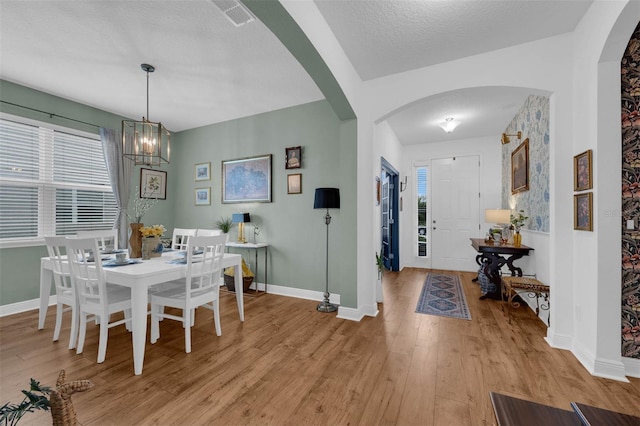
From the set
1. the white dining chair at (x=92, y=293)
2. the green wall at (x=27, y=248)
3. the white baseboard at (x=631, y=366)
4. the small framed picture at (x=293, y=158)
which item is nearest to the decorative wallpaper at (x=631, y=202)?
the white baseboard at (x=631, y=366)

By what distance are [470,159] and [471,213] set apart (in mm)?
1119

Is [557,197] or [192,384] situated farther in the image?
[557,197]

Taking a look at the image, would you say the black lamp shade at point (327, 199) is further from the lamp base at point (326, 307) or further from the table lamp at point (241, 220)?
the table lamp at point (241, 220)

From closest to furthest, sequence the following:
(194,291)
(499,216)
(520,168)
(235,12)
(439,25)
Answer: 1. (235,12)
2. (439,25)
3. (194,291)
4. (520,168)
5. (499,216)

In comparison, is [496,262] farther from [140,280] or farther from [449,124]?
[140,280]

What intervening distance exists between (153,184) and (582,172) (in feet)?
19.0

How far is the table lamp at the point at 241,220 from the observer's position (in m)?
4.23

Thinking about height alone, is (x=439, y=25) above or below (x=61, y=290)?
above

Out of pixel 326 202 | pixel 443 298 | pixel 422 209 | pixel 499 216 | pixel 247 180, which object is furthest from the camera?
pixel 422 209

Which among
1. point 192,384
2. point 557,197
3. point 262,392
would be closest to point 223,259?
point 192,384

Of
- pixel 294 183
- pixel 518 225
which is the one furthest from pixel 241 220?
pixel 518 225

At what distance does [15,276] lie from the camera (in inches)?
132

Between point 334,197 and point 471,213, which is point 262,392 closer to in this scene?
point 334,197

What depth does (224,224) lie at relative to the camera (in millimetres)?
4578
